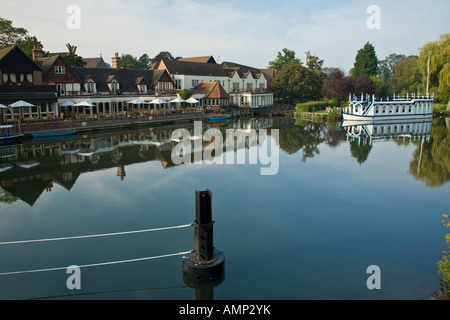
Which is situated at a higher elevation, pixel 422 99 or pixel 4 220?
pixel 422 99

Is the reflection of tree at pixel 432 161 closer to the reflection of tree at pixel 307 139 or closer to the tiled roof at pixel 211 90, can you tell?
the reflection of tree at pixel 307 139

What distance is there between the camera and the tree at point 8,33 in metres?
41.3

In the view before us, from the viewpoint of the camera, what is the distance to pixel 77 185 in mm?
15086

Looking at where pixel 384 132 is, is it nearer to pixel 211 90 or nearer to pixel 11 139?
pixel 211 90

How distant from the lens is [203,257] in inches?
313

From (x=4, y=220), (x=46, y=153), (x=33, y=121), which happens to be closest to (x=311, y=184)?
(x=4, y=220)

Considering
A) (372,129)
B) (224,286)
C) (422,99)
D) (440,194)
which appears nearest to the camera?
(224,286)

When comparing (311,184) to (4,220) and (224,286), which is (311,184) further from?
(4,220)

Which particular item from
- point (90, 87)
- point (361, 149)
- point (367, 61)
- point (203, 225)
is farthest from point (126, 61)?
point (203, 225)

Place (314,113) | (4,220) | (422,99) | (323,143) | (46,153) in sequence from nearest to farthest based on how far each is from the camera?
(4,220) → (46,153) → (323,143) → (422,99) → (314,113)

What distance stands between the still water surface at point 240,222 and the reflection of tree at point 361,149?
1.34 feet

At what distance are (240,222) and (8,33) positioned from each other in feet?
142

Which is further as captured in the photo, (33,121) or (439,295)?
(33,121)

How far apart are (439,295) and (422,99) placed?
4271 cm
